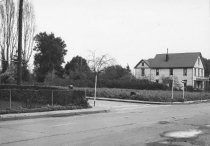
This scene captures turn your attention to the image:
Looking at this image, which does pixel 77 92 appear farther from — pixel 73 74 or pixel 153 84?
pixel 73 74

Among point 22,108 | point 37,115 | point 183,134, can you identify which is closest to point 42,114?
point 37,115

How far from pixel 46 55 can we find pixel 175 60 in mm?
30363

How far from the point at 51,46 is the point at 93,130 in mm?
70584

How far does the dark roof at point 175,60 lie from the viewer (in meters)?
89.6

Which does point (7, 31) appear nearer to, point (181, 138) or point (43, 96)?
point (43, 96)

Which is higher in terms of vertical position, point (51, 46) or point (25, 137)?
point (51, 46)

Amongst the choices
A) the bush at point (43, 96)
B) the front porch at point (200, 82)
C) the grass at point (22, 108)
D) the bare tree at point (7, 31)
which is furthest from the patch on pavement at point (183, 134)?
the front porch at point (200, 82)

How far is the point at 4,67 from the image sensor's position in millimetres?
39656

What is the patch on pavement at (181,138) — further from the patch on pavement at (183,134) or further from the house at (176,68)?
the house at (176,68)

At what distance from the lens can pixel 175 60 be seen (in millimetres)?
92750

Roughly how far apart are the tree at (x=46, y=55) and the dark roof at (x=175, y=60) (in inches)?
929

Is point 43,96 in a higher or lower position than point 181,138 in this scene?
higher

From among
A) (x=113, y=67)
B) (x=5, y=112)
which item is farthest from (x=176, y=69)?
(x=5, y=112)

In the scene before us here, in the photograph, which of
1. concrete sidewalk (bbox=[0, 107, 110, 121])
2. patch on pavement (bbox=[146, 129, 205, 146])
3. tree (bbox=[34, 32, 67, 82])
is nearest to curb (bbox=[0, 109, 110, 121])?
concrete sidewalk (bbox=[0, 107, 110, 121])
